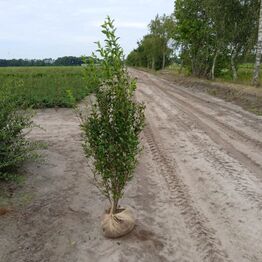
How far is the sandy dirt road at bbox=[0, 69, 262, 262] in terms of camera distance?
398 centimetres

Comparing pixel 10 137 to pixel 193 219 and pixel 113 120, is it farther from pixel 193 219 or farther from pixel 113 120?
pixel 193 219

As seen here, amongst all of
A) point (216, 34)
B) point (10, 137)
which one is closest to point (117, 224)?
point (10, 137)

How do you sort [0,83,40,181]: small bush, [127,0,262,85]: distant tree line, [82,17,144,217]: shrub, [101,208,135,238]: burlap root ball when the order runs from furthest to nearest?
[127,0,262,85]: distant tree line
[0,83,40,181]: small bush
[101,208,135,238]: burlap root ball
[82,17,144,217]: shrub

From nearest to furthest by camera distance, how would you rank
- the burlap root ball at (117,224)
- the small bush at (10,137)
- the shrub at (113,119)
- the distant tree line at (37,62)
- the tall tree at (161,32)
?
the shrub at (113,119) → the burlap root ball at (117,224) → the small bush at (10,137) → the tall tree at (161,32) → the distant tree line at (37,62)

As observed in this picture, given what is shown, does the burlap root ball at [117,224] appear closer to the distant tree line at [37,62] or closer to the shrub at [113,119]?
the shrub at [113,119]

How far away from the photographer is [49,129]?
9.96 meters

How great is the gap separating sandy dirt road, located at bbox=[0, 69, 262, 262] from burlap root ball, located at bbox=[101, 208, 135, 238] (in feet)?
0.32

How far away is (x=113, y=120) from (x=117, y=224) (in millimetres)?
1324

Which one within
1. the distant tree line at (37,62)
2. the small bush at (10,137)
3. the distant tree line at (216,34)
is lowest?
the distant tree line at (37,62)

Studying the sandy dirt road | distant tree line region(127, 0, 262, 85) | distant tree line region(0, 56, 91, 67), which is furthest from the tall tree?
the sandy dirt road

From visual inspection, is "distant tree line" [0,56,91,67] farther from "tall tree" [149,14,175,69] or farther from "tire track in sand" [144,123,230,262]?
"tire track in sand" [144,123,230,262]

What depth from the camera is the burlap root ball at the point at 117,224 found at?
419 cm

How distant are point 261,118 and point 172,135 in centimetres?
408

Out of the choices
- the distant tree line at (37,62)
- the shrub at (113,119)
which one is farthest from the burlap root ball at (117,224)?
the distant tree line at (37,62)
